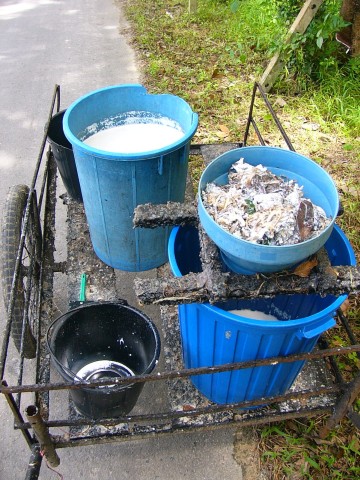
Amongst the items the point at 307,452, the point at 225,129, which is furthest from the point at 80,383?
the point at 225,129

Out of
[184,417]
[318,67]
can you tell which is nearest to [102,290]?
[184,417]

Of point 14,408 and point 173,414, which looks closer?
point 14,408

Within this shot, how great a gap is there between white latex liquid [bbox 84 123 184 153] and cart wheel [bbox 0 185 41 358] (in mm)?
533

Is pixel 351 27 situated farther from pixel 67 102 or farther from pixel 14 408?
pixel 14 408

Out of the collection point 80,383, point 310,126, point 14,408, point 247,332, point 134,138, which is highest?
point 134,138

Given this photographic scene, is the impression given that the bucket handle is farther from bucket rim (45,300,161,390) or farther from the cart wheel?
the cart wheel

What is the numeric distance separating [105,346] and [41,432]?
1.98ft

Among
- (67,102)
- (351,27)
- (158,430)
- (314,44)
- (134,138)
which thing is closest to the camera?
(158,430)

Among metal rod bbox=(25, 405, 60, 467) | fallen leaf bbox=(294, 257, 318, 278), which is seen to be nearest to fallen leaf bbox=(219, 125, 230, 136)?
fallen leaf bbox=(294, 257, 318, 278)

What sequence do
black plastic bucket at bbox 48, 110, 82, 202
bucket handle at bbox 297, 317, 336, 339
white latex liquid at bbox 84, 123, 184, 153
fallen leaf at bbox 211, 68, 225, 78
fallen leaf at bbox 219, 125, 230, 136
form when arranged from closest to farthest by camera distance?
1. bucket handle at bbox 297, 317, 336, 339
2. white latex liquid at bbox 84, 123, 184, 153
3. black plastic bucket at bbox 48, 110, 82, 202
4. fallen leaf at bbox 219, 125, 230, 136
5. fallen leaf at bbox 211, 68, 225, 78

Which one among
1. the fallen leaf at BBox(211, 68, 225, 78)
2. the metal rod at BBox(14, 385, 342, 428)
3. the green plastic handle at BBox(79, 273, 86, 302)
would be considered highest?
the fallen leaf at BBox(211, 68, 225, 78)

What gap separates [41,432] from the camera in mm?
1532

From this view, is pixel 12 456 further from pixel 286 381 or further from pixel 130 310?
pixel 286 381

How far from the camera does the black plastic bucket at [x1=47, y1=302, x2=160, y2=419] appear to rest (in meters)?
1.74
